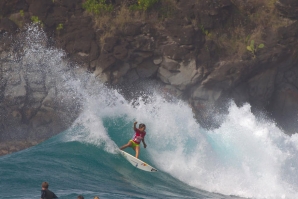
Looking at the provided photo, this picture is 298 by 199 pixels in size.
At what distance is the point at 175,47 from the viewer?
26641mm

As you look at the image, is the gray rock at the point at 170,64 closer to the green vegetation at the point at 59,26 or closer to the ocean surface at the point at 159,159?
the green vegetation at the point at 59,26

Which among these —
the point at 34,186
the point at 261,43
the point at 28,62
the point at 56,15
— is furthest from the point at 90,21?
the point at 34,186

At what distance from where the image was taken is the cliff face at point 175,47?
87.3 ft

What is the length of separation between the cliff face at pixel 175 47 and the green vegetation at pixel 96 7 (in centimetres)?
23

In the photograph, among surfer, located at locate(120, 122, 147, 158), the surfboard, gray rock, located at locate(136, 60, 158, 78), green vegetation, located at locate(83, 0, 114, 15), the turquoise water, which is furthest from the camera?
green vegetation, located at locate(83, 0, 114, 15)

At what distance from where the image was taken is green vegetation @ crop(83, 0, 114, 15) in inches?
1089

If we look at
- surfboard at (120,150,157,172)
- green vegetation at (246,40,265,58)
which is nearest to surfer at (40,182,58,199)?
surfboard at (120,150,157,172)

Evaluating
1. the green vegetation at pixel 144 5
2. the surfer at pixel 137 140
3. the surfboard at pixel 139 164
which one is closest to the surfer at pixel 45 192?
the surfboard at pixel 139 164

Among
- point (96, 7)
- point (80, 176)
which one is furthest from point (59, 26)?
point (80, 176)

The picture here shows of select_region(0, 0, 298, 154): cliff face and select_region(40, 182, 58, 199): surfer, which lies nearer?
select_region(40, 182, 58, 199): surfer

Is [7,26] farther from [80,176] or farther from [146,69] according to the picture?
[80,176]

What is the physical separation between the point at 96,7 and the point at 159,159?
406 inches

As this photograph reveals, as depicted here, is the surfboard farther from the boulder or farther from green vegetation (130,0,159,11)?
green vegetation (130,0,159,11)

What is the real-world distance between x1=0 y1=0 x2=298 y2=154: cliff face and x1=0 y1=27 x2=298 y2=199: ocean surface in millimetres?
4805
